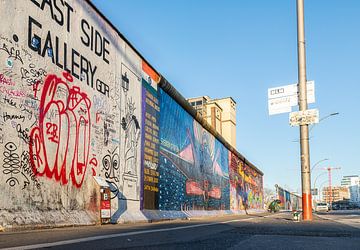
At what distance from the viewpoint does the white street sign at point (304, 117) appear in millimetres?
16125

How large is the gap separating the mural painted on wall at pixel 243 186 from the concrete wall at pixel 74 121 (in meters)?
20.3

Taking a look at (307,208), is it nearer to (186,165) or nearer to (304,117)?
(304,117)

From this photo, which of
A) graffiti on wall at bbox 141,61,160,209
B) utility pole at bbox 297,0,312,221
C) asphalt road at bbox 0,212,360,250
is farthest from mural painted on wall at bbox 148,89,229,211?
asphalt road at bbox 0,212,360,250

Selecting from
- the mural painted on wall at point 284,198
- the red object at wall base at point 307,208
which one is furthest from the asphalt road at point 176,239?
the mural painted on wall at point 284,198

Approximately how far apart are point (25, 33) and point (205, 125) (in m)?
21.2

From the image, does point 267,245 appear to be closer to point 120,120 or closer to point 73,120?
point 73,120

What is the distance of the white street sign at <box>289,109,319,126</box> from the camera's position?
1612 centimetres

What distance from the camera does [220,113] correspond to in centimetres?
6894

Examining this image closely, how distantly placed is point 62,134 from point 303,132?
1069 centimetres

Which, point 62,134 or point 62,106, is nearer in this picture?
point 62,134

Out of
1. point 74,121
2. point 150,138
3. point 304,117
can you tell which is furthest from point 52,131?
point 304,117

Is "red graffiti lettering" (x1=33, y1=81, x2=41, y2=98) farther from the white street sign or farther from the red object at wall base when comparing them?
the red object at wall base

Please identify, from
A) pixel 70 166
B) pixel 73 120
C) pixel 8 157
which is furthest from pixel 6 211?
pixel 73 120

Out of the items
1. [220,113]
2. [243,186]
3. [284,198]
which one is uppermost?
[220,113]
